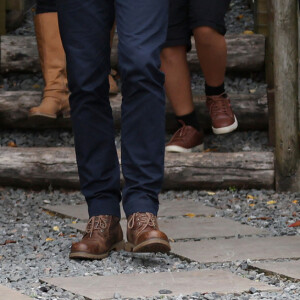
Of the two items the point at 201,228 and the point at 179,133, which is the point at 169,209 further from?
the point at 179,133

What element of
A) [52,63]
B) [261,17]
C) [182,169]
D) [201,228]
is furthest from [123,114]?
[261,17]

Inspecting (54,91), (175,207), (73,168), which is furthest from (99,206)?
(54,91)

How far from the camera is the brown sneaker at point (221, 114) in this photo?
485 centimetres

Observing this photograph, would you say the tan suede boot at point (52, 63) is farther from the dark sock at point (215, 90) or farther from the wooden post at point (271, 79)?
the wooden post at point (271, 79)

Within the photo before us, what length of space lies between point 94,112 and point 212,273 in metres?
0.73

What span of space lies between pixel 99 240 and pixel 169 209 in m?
1.13

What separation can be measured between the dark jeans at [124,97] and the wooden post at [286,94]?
162 centimetres

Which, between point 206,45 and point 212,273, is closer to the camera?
point 212,273

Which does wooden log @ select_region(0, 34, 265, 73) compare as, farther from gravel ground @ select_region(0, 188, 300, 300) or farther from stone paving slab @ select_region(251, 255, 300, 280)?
stone paving slab @ select_region(251, 255, 300, 280)

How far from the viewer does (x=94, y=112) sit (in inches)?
125

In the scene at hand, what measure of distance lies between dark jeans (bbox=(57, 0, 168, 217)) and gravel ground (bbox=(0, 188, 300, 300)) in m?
0.21

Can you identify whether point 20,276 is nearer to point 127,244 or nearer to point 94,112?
point 127,244

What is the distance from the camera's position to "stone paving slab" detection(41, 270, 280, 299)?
8.69 ft

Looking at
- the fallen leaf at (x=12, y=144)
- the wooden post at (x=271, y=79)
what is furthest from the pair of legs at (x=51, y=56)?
the wooden post at (x=271, y=79)
